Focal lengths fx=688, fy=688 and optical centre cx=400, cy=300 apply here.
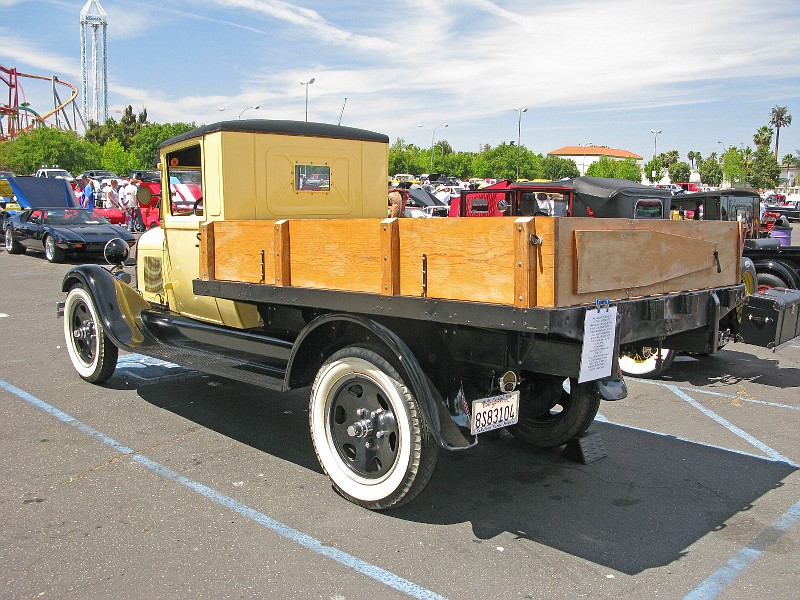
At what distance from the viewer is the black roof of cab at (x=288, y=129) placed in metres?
4.74

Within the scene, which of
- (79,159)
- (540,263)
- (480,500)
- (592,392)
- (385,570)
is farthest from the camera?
(79,159)

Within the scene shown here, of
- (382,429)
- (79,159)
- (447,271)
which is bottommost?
(382,429)

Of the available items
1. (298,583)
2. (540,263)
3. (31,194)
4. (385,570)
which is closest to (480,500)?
(385,570)

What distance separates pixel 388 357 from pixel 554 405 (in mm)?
1463

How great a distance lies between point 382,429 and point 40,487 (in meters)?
2.00

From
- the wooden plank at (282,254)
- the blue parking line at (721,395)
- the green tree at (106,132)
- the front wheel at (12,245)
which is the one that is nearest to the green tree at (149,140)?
the green tree at (106,132)

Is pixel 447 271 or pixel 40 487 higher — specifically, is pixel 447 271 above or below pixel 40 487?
above

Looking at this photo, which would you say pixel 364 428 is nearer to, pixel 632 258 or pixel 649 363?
pixel 632 258

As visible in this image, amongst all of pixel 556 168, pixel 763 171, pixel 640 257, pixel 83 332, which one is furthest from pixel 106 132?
pixel 640 257

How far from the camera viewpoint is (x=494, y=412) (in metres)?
3.43

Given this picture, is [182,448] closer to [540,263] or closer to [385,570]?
[385,570]

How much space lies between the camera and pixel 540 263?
287 centimetres

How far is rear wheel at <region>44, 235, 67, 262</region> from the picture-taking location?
16.0m

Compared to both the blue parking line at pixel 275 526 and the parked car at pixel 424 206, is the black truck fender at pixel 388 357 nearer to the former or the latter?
the blue parking line at pixel 275 526
